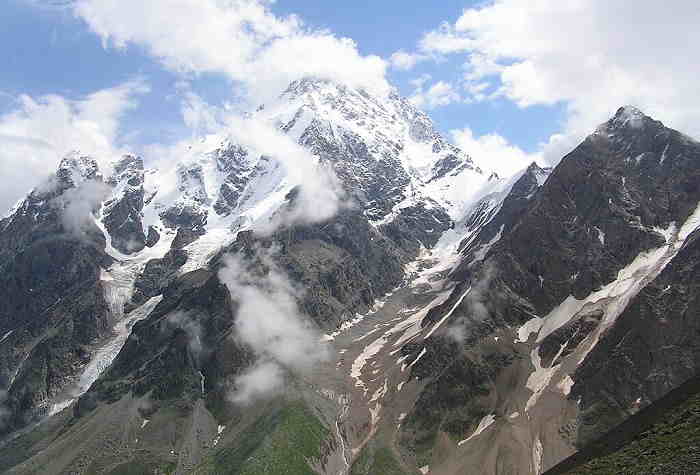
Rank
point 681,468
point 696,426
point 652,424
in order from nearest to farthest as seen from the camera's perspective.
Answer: point 681,468
point 696,426
point 652,424

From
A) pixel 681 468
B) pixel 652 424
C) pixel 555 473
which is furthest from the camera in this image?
pixel 555 473

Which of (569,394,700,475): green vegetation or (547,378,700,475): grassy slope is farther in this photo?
(547,378,700,475): grassy slope

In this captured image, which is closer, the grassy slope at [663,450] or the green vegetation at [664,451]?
the green vegetation at [664,451]

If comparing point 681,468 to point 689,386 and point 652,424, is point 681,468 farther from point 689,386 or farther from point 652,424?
point 689,386

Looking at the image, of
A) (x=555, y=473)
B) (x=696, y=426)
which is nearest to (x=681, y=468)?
(x=696, y=426)

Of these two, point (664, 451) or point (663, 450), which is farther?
point (663, 450)

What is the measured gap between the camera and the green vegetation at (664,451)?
112062 mm

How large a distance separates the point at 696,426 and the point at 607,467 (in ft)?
56.9

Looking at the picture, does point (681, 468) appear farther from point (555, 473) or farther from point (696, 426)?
point (555, 473)

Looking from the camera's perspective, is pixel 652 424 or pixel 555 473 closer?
pixel 652 424

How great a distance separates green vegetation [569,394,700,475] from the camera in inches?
4412

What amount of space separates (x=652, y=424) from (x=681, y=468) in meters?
28.8

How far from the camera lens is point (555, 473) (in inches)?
6068

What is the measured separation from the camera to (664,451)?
119m
